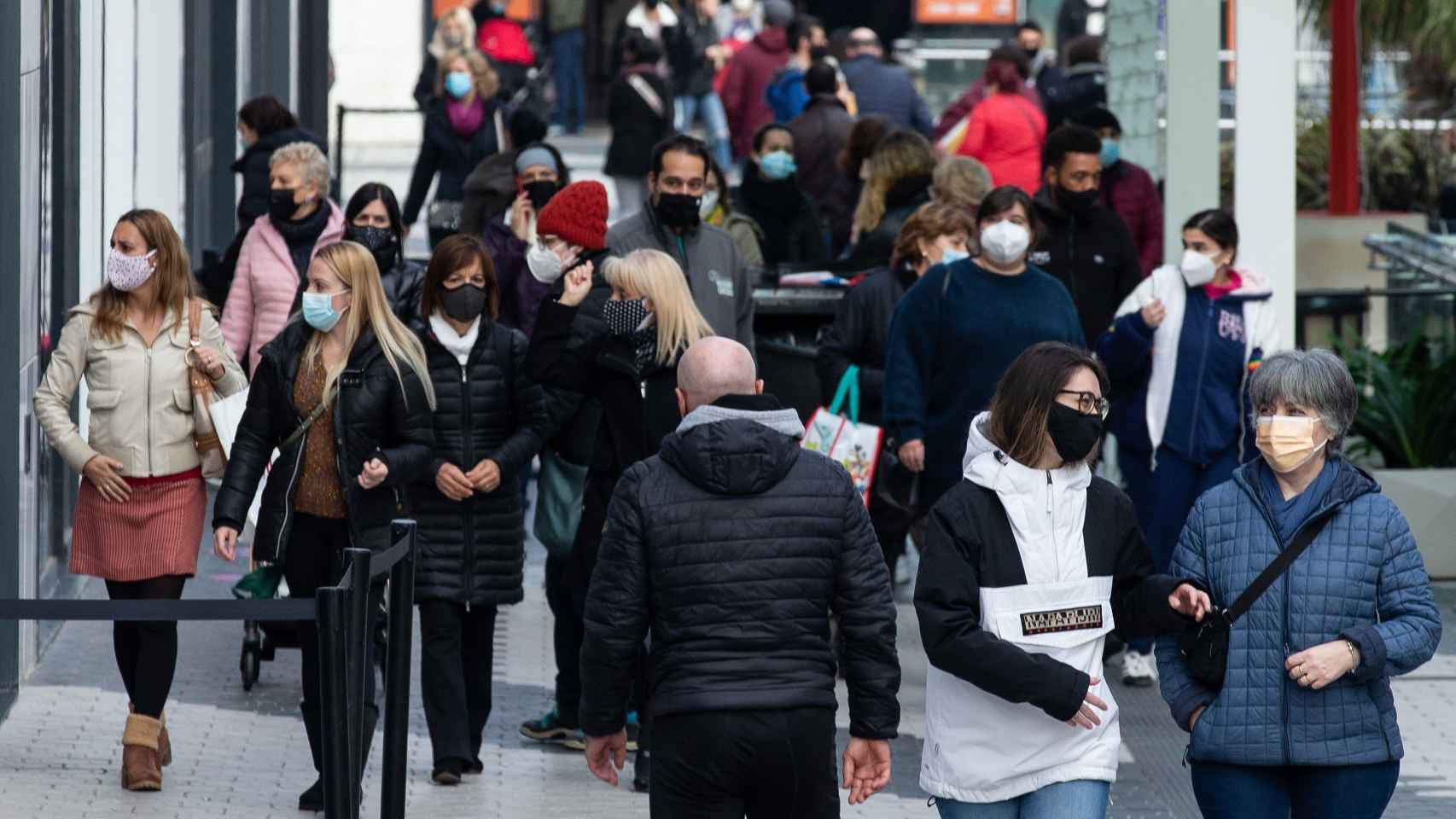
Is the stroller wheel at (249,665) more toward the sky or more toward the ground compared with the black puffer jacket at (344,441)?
more toward the ground

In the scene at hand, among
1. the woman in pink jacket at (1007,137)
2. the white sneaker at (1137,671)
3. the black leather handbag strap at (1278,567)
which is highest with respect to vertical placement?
the woman in pink jacket at (1007,137)

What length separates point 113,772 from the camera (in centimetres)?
762

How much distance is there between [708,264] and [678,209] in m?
0.21

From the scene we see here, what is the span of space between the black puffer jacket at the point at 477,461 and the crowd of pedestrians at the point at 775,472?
0.01 meters

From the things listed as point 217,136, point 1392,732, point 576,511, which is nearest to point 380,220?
point 576,511

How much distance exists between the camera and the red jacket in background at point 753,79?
65.4 ft

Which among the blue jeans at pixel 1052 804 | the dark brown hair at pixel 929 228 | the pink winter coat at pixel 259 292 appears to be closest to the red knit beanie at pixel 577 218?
the dark brown hair at pixel 929 228

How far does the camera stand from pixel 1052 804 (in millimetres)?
5016

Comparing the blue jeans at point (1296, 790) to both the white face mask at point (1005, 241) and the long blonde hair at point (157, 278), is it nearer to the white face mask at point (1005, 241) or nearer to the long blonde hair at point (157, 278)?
the white face mask at point (1005, 241)

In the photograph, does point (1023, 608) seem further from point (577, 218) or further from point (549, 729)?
point (549, 729)

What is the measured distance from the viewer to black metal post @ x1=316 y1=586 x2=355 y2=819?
5.29 m

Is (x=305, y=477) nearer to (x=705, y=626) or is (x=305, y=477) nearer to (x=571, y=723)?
(x=571, y=723)

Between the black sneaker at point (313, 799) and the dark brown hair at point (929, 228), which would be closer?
the black sneaker at point (313, 799)

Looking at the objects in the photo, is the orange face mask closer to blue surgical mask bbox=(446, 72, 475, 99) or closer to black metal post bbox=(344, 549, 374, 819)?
black metal post bbox=(344, 549, 374, 819)
